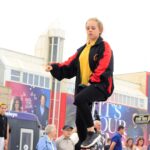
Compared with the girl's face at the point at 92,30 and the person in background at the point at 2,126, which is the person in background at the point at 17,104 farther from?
the girl's face at the point at 92,30

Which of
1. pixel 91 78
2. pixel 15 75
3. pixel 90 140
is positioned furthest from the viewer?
pixel 15 75

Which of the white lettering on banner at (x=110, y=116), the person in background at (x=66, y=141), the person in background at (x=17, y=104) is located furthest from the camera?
the white lettering on banner at (x=110, y=116)

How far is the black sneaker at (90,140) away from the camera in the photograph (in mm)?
5678

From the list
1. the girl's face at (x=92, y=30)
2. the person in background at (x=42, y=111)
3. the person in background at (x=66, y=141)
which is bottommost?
the person in background at (x=66, y=141)

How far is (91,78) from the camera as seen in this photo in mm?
5871

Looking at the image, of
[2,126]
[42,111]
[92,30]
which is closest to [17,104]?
[42,111]

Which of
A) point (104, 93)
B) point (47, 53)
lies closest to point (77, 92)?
point (104, 93)

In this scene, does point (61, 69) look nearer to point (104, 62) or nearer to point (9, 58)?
point (104, 62)

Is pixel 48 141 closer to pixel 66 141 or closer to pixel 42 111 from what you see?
pixel 66 141

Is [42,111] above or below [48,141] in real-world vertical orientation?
above

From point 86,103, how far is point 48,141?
433cm

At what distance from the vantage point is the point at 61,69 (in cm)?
634

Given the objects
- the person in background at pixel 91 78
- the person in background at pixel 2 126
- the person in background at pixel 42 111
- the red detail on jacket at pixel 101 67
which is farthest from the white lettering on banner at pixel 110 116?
the red detail on jacket at pixel 101 67

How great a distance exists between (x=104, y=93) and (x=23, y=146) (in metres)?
8.73
